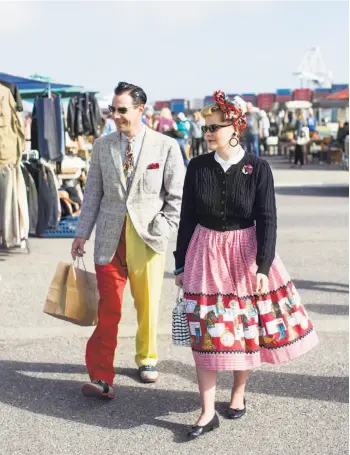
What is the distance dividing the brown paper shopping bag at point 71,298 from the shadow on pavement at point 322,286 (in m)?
3.43

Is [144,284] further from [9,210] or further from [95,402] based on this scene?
[9,210]

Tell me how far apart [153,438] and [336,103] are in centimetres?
2361

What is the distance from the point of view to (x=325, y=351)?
604 cm

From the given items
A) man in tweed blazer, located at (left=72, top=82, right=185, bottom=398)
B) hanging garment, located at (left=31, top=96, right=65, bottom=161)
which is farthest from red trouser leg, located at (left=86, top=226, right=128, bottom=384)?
hanging garment, located at (left=31, top=96, right=65, bottom=161)

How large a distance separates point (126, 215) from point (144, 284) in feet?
1.42

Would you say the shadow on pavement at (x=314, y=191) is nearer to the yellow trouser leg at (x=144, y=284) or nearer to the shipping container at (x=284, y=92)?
the yellow trouser leg at (x=144, y=284)

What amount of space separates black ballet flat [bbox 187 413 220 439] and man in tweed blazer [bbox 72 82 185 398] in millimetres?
739

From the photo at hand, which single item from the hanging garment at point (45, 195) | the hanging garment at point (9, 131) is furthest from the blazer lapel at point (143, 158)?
Answer: the hanging garment at point (45, 195)

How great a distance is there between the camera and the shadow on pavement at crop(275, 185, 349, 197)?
18422 mm

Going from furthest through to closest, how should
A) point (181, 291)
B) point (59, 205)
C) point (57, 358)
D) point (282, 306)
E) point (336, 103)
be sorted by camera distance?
1. point (336, 103)
2. point (59, 205)
3. point (57, 358)
4. point (181, 291)
5. point (282, 306)

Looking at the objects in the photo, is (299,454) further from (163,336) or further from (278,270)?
(163,336)

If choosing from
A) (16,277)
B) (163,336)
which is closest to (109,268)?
(163,336)

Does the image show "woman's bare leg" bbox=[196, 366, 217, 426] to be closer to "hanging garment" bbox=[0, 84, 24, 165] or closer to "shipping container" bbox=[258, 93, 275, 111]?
"hanging garment" bbox=[0, 84, 24, 165]

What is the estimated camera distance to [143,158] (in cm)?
511
